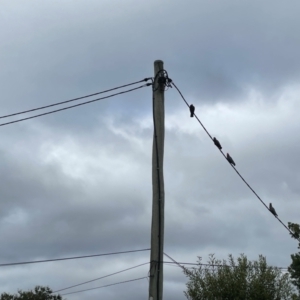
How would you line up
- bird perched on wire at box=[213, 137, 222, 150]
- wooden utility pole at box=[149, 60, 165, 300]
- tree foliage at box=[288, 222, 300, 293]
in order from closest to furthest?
wooden utility pole at box=[149, 60, 165, 300] → bird perched on wire at box=[213, 137, 222, 150] → tree foliage at box=[288, 222, 300, 293]

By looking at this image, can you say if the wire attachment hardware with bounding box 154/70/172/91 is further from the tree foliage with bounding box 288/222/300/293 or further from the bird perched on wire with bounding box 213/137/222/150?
the tree foliage with bounding box 288/222/300/293

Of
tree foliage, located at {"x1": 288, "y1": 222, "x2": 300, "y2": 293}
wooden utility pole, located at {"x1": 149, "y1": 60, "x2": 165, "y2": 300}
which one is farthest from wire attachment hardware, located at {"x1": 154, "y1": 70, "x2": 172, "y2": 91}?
tree foliage, located at {"x1": 288, "y1": 222, "x2": 300, "y2": 293}

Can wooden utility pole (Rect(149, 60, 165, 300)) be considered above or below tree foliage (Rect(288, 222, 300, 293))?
below

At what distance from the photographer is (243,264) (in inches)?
784

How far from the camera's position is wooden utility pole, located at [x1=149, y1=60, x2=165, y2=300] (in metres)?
12.1

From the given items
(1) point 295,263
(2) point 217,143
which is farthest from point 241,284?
(1) point 295,263

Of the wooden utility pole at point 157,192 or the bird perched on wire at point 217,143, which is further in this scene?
the bird perched on wire at point 217,143

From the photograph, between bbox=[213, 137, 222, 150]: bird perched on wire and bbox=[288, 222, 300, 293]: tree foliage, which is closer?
bbox=[213, 137, 222, 150]: bird perched on wire

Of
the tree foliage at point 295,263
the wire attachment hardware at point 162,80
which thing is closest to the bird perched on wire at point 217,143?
the wire attachment hardware at point 162,80

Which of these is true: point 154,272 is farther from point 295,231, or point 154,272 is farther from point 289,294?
point 295,231

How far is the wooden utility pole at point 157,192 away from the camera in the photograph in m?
12.1

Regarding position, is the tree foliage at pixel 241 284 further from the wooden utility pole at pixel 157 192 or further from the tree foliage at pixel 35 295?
the tree foliage at pixel 35 295

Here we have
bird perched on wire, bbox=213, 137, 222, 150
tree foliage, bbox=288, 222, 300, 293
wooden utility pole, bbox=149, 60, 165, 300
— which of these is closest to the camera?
wooden utility pole, bbox=149, 60, 165, 300

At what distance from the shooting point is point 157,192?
41.1ft
